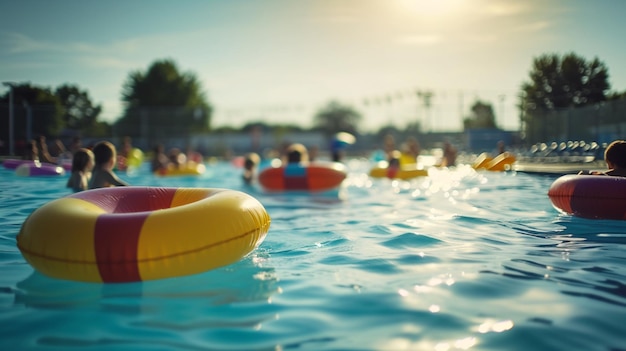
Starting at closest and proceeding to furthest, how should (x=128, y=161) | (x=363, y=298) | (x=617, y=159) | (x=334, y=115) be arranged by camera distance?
(x=363, y=298) → (x=617, y=159) → (x=128, y=161) → (x=334, y=115)

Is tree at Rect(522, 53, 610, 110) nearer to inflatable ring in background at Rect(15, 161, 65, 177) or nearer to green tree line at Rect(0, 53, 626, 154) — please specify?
green tree line at Rect(0, 53, 626, 154)

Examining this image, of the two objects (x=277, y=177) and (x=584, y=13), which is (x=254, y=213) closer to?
(x=277, y=177)

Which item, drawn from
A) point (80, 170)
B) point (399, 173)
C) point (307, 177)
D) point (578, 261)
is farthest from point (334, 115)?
point (578, 261)

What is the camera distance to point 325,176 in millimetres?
8625

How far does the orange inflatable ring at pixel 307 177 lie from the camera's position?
8.65m

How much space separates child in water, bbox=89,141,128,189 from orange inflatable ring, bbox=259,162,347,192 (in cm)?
406

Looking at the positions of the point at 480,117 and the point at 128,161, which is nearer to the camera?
the point at 128,161

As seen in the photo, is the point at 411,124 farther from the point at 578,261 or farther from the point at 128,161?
the point at 578,261

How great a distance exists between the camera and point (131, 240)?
109 inches

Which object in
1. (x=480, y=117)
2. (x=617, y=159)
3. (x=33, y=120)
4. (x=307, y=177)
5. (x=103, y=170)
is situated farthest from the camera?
(x=480, y=117)

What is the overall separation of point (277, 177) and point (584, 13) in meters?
9.35

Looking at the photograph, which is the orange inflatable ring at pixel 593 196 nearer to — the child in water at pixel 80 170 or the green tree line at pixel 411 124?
the child in water at pixel 80 170

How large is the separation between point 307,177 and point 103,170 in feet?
14.0

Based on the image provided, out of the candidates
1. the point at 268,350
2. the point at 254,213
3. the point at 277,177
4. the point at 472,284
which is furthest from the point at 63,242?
the point at 277,177
